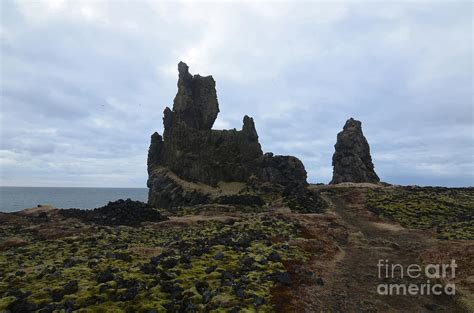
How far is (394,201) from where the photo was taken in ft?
219

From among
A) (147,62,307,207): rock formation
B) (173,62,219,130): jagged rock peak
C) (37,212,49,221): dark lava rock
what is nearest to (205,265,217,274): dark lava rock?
(37,212,49,221): dark lava rock

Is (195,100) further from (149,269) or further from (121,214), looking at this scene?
(149,269)

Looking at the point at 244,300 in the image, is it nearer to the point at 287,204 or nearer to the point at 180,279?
the point at 180,279

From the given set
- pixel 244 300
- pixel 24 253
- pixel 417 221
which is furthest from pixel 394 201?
pixel 24 253

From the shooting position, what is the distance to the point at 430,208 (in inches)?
2328

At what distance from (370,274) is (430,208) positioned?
39.9 meters

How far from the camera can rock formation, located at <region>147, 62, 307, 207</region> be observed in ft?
326

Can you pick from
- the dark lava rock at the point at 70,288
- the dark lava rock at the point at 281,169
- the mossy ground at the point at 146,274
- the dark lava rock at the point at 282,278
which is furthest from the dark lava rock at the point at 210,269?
the dark lava rock at the point at 281,169

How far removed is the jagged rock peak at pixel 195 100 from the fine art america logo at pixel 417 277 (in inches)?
3649

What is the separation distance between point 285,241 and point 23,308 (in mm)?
22499

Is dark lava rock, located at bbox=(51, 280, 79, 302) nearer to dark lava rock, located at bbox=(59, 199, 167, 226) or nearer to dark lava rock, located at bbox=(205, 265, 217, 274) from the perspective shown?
dark lava rock, located at bbox=(205, 265, 217, 274)

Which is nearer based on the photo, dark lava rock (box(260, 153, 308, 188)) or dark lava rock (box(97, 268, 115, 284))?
dark lava rock (box(97, 268, 115, 284))

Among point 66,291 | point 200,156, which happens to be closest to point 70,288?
point 66,291

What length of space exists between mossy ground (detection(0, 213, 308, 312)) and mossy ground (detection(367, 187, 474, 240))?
22.0 metres
